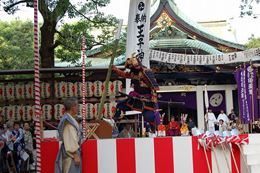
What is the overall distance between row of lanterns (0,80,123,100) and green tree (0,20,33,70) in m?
5.69

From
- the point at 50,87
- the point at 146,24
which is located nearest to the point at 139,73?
the point at 146,24

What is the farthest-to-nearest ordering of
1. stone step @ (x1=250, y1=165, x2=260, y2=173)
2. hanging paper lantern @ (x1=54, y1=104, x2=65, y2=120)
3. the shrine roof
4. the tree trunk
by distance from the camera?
the shrine roof, the tree trunk, hanging paper lantern @ (x1=54, y1=104, x2=65, y2=120), stone step @ (x1=250, y1=165, x2=260, y2=173)

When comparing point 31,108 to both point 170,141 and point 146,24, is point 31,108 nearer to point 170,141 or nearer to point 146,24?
point 146,24

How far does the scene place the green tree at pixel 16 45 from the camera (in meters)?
18.7

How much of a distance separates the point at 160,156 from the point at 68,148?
2.96ft

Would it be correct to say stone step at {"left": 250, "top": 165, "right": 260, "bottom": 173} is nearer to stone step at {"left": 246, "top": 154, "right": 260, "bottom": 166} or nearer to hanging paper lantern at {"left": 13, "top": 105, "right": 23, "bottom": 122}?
stone step at {"left": 246, "top": 154, "right": 260, "bottom": 166}

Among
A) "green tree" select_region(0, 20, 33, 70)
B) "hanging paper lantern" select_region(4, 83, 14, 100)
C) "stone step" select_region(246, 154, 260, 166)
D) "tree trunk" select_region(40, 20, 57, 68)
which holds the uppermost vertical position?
"green tree" select_region(0, 20, 33, 70)

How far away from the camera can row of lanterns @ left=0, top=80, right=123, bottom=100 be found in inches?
500

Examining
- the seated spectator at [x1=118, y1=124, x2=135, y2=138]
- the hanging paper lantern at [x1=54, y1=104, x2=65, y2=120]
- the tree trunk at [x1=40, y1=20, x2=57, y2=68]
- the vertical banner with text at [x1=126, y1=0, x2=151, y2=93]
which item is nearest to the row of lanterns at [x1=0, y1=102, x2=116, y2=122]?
the hanging paper lantern at [x1=54, y1=104, x2=65, y2=120]

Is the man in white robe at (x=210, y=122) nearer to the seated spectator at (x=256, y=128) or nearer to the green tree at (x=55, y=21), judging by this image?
the seated spectator at (x=256, y=128)

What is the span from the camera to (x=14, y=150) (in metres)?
9.89

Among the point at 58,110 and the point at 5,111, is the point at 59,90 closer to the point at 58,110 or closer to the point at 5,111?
the point at 58,110

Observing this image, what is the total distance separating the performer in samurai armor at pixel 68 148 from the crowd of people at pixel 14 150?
18.2 feet

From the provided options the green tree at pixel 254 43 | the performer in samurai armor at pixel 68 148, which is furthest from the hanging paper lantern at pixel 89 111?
the green tree at pixel 254 43
